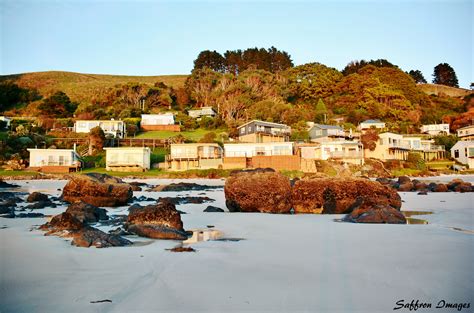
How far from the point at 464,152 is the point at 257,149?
3161 centimetres

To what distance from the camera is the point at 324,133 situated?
192 ft

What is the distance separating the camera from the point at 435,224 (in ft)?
29.7

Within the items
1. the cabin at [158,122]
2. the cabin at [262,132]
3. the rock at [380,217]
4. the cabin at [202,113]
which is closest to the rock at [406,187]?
the rock at [380,217]

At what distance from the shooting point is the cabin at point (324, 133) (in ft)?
190

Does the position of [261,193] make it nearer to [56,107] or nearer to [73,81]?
[56,107]

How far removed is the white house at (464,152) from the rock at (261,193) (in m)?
49.1

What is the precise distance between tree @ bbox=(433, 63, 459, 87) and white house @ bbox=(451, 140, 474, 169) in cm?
7572

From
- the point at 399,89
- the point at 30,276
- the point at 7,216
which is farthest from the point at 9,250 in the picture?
the point at 399,89

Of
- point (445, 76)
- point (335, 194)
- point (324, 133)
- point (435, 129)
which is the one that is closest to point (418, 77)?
point (445, 76)

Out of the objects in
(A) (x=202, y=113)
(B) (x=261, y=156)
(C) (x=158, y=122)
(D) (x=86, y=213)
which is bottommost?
(D) (x=86, y=213)

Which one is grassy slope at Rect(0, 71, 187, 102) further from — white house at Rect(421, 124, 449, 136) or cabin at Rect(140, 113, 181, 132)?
white house at Rect(421, 124, 449, 136)

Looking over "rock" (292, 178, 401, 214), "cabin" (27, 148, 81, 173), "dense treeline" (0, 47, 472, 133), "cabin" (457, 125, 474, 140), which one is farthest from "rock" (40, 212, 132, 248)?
"cabin" (457, 125, 474, 140)

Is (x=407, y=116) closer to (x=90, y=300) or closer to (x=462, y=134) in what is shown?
(x=462, y=134)

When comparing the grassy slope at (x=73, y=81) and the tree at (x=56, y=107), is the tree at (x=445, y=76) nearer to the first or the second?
the grassy slope at (x=73, y=81)
